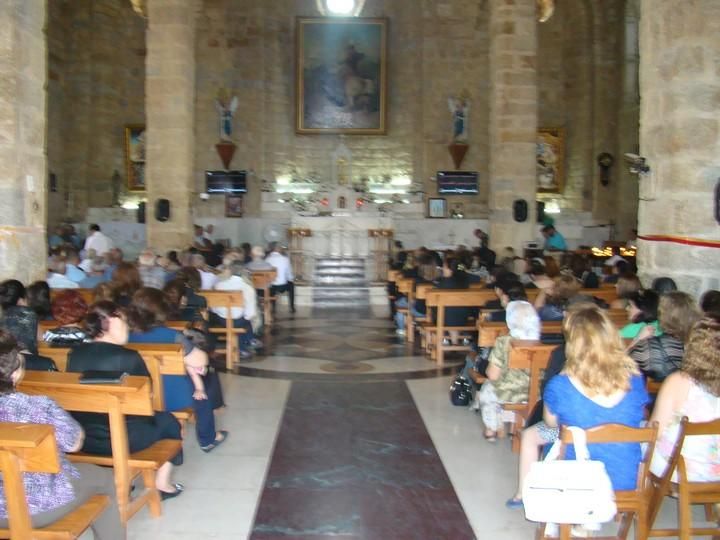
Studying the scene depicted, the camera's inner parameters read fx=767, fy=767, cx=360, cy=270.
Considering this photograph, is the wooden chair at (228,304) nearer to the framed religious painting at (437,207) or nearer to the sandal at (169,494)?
the sandal at (169,494)

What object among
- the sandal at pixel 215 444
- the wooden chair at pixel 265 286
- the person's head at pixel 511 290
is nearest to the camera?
the sandal at pixel 215 444

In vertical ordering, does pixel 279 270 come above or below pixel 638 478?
above

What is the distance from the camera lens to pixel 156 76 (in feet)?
44.4

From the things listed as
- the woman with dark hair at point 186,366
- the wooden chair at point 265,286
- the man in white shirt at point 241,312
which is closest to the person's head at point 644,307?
the woman with dark hair at point 186,366

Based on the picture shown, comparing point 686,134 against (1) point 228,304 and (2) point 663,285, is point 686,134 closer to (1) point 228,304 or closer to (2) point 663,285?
(2) point 663,285

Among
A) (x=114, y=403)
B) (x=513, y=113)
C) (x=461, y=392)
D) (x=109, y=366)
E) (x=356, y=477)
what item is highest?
(x=513, y=113)

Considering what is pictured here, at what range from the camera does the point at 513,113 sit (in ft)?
44.4

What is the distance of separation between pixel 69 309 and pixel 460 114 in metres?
16.7

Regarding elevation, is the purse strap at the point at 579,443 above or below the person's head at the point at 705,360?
below

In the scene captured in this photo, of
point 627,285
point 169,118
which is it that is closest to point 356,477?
point 627,285

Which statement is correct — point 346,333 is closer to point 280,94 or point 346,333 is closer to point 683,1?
point 683,1

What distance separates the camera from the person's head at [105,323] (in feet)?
14.3

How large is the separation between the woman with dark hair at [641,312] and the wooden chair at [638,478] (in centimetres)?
163

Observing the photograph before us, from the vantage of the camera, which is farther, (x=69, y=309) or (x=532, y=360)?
(x=532, y=360)
